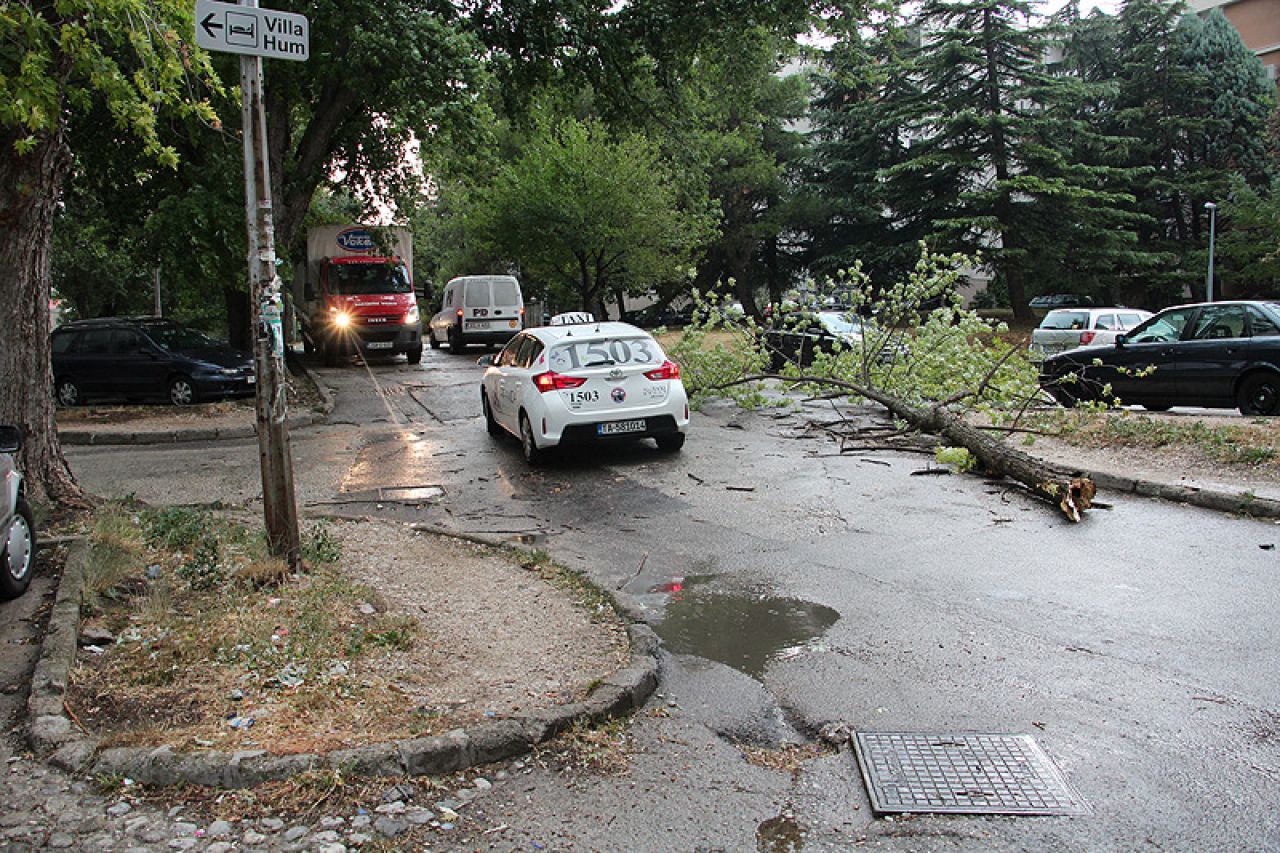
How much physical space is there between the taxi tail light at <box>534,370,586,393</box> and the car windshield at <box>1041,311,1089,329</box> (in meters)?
15.3

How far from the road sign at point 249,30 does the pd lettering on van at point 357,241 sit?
21.6 metres

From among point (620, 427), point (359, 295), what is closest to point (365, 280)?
point (359, 295)

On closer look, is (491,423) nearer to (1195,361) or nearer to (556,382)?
(556,382)

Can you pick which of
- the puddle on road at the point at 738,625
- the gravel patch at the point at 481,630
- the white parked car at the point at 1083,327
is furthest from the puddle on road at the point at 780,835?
the white parked car at the point at 1083,327

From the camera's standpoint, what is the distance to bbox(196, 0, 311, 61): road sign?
5.88 meters

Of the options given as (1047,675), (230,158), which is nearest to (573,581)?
(1047,675)

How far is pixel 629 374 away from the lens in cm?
1174

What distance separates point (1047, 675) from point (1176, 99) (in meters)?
45.5

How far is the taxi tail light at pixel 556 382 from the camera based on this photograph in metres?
11.6

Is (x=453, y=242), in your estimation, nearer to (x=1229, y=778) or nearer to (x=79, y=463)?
(x=79, y=463)

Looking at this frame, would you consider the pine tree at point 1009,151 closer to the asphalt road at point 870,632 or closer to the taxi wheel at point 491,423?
the taxi wheel at point 491,423

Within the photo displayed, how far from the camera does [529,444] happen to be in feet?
39.3

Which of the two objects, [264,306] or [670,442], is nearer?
[264,306]

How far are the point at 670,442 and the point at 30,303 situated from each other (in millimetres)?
7050
